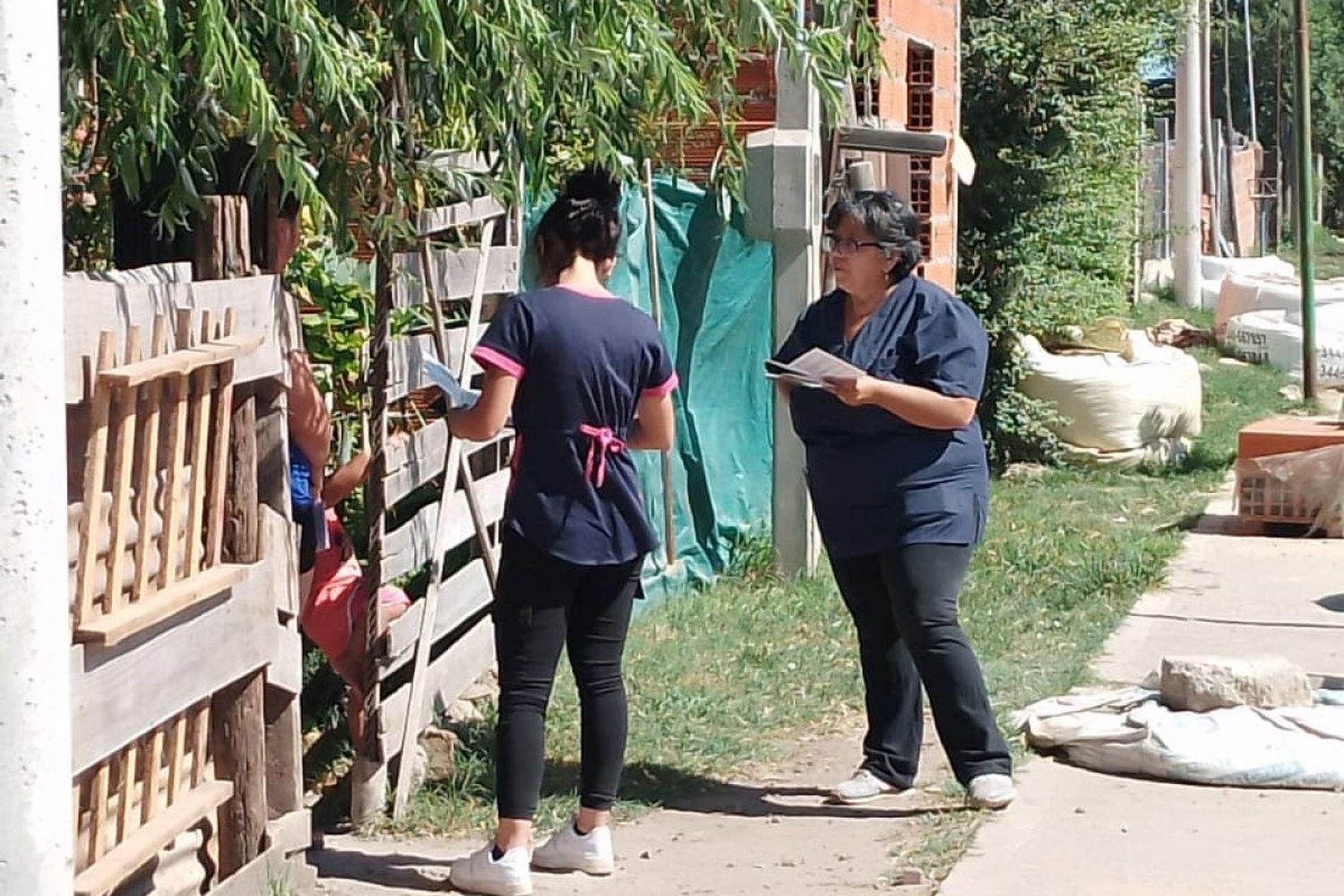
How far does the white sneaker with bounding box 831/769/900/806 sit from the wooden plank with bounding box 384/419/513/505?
1423 millimetres

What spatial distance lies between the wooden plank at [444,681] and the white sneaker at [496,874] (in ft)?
2.12

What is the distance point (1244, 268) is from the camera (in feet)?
85.2

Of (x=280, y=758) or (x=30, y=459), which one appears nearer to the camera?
(x=30, y=459)

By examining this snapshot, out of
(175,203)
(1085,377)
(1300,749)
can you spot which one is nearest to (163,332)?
(175,203)

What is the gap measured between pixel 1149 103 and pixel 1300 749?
32.2ft

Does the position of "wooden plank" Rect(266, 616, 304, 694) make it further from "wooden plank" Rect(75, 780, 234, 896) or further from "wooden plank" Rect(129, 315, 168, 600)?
"wooden plank" Rect(129, 315, 168, 600)

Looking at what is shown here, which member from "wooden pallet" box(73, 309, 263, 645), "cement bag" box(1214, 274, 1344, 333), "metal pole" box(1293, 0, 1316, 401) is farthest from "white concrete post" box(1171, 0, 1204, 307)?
"wooden pallet" box(73, 309, 263, 645)

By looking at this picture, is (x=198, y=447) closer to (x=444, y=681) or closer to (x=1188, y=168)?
(x=444, y=681)

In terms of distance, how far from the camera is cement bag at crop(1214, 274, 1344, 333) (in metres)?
20.8

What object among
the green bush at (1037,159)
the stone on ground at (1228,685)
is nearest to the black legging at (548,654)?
the stone on ground at (1228,685)

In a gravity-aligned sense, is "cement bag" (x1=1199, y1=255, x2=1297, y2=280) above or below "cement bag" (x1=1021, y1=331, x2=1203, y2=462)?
above

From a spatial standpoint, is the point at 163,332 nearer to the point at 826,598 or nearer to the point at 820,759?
the point at 820,759

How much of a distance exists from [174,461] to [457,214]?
2.12m

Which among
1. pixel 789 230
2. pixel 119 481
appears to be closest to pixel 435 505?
pixel 119 481
